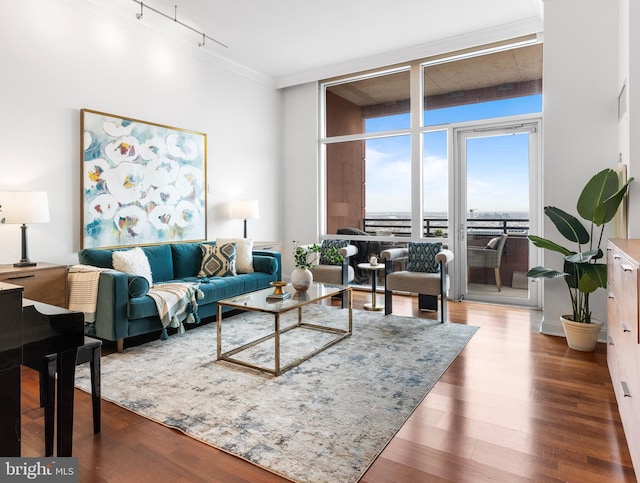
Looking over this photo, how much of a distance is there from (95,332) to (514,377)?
127 inches

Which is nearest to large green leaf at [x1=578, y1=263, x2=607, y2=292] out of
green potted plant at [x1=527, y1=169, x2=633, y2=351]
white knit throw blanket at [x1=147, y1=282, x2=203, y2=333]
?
green potted plant at [x1=527, y1=169, x2=633, y2=351]

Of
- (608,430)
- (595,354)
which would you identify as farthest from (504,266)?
(608,430)

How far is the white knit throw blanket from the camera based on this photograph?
346 cm

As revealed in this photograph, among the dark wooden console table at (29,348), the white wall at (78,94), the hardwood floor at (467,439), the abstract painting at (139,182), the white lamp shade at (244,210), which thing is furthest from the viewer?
the white lamp shade at (244,210)

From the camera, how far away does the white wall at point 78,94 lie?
11.3 feet

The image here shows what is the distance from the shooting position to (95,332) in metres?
3.32

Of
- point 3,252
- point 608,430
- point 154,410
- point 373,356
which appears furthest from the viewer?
point 3,252

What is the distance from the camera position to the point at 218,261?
461 centimetres

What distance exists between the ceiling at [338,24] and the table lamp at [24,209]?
2.23 metres

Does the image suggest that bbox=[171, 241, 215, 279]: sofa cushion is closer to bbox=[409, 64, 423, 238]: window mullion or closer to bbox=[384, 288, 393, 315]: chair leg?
bbox=[384, 288, 393, 315]: chair leg

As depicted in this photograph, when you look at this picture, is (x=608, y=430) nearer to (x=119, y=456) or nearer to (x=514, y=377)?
(x=514, y=377)

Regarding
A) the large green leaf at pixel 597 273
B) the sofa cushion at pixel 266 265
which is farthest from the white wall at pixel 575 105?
the sofa cushion at pixel 266 265

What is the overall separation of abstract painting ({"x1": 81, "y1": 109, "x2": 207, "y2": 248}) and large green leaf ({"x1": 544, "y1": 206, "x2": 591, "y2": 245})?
12.8 feet

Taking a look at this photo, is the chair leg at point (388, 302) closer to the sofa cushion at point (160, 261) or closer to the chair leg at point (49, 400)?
the sofa cushion at point (160, 261)
